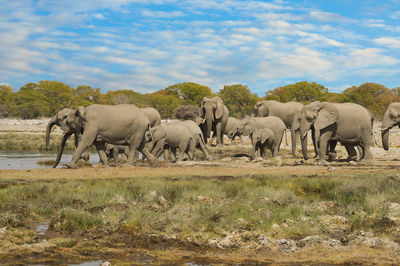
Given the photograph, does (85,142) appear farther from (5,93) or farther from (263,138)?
(5,93)

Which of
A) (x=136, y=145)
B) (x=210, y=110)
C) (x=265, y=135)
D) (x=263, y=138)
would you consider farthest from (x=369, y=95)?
(x=136, y=145)

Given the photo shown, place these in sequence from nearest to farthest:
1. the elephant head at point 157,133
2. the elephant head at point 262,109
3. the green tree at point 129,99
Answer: the elephant head at point 157,133 → the elephant head at point 262,109 → the green tree at point 129,99

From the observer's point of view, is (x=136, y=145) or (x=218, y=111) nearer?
(x=136, y=145)

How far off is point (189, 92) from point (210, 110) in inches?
2655

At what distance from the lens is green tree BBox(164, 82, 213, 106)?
9462 cm

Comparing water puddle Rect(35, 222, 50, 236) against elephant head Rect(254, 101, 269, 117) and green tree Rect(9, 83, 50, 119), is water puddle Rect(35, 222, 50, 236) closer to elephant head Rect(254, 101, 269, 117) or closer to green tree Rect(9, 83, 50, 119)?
elephant head Rect(254, 101, 269, 117)

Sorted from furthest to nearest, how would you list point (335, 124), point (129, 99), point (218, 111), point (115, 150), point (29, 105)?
1. point (129, 99)
2. point (29, 105)
3. point (218, 111)
4. point (115, 150)
5. point (335, 124)

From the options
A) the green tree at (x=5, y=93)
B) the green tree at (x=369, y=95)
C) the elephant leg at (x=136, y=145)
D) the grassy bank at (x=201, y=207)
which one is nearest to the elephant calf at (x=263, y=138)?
the elephant leg at (x=136, y=145)

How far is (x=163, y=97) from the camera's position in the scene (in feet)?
298

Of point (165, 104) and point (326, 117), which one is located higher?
point (165, 104)

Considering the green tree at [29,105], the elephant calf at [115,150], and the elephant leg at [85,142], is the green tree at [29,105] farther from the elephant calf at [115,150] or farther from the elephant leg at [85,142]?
the elephant leg at [85,142]

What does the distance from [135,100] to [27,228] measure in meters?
85.1

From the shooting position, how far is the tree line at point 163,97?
270 feet

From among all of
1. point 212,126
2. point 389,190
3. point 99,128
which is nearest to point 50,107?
point 212,126
